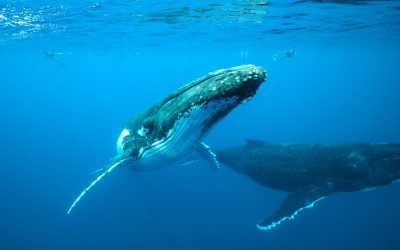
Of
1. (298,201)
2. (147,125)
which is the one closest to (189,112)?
(147,125)

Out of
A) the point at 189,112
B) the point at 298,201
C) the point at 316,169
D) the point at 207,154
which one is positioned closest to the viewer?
the point at 189,112

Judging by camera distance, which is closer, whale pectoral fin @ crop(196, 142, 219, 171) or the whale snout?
the whale snout

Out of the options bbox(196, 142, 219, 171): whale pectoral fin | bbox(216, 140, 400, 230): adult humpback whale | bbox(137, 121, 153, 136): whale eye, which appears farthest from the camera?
bbox(196, 142, 219, 171): whale pectoral fin

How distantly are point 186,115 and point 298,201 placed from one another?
7.19m

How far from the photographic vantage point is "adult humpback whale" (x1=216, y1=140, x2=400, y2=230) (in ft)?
32.5

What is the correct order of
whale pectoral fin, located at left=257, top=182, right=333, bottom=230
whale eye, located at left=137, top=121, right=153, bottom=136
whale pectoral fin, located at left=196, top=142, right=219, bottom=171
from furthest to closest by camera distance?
1. whale pectoral fin, located at left=196, top=142, right=219, bottom=171
2. whale pectoral fin, located at left=257, top=182, right=333, bottom=230
3. whale eye, located at left=137, top=121, right=153, bottom=136

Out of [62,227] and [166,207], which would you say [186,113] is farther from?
[62,227]

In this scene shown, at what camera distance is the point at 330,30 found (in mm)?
27609

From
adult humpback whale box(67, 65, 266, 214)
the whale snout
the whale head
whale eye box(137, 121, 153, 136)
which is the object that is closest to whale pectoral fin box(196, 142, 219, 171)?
adult humpback whale box(67, 65, 266, 214)

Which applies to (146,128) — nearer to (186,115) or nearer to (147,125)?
(147,125)

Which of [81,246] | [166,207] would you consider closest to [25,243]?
[81,246]

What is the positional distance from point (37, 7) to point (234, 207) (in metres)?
16.1

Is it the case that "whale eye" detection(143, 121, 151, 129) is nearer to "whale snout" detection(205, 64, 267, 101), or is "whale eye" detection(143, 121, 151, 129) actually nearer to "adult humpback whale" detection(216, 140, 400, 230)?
"whale snout" detection(205, 64, 267, 101)

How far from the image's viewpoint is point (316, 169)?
35.7 feet
